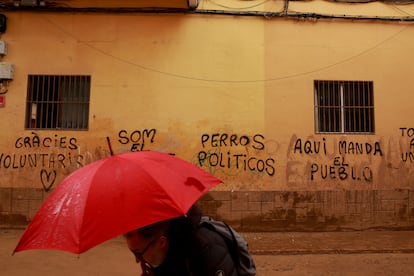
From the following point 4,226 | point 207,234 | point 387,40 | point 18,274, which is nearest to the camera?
point 207,234

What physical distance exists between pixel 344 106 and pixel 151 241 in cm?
719

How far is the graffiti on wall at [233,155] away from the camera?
7.75m

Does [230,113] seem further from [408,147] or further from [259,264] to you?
[408,147]

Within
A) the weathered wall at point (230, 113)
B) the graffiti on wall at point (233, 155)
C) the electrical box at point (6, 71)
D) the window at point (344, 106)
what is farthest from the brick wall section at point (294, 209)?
the electrical box at point (6, 71)

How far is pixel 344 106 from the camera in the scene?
26.3ft

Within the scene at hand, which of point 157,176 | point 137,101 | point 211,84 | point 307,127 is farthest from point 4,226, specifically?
point 157,176

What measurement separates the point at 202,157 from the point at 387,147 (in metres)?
3.72

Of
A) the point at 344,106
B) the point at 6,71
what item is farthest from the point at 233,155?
the point at 6,71

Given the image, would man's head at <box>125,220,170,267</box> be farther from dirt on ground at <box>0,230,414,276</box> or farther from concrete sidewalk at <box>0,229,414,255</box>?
concrete sidewalk at <box>0,229,414,255</box>

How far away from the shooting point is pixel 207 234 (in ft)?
5.27

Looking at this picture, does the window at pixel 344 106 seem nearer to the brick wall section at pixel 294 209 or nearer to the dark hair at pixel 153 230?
the brick wall section at pixel 294 209

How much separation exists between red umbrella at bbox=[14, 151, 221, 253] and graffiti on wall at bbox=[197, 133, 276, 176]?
6055mm

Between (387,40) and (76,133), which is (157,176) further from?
(387,40)

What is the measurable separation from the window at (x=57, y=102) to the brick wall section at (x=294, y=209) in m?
1.42
